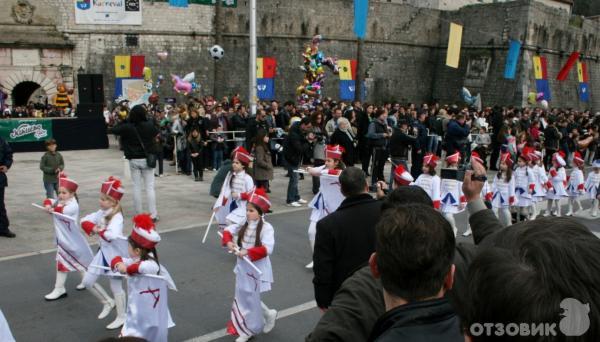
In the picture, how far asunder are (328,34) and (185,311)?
1210 inches

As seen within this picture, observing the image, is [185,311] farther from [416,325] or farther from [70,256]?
[416,325]

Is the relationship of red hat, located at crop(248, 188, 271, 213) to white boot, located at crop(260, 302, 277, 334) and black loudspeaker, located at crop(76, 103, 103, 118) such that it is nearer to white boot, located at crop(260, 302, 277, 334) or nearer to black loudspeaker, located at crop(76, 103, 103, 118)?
white boot, located at crop(260, 302, 277, 334)

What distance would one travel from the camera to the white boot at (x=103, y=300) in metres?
5.95

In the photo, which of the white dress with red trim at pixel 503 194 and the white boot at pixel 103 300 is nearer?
the white boot at pixel 103 300

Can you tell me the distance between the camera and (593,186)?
11953mm

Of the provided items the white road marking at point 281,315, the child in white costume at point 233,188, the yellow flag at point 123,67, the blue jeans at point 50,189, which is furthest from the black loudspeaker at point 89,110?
the white road marking at point 281,315

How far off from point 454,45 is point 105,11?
62.3ft

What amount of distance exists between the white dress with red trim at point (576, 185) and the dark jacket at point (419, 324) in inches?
444

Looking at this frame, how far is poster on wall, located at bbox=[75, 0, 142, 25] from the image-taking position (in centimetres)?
2995

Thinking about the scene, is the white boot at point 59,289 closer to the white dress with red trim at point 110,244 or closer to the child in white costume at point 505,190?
the white dress with red trim at point 110,244

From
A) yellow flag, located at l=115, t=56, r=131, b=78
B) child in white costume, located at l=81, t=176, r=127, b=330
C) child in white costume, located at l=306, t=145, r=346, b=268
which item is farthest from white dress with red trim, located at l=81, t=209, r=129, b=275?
yellow flag, located at l=115, t=56, r=131, b=78

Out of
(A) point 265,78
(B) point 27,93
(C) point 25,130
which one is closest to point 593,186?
(A) point 265,78

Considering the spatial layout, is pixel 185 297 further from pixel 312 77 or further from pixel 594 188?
pixel 312 77

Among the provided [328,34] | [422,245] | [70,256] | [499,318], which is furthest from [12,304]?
[328,34]
